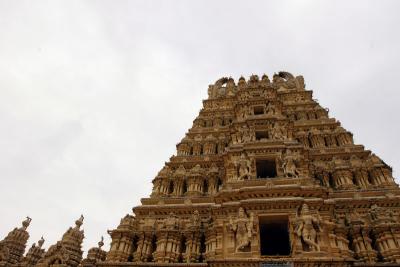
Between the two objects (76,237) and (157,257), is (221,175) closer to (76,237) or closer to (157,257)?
(157,257)

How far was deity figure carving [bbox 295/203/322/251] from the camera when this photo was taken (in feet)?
55.4

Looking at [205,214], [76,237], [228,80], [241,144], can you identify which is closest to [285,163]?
[241,144]

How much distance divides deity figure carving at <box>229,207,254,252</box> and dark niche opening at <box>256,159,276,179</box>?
20.5 ft

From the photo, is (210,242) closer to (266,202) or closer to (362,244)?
(266,202)

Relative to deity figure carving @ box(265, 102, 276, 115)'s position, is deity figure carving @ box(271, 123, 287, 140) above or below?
below

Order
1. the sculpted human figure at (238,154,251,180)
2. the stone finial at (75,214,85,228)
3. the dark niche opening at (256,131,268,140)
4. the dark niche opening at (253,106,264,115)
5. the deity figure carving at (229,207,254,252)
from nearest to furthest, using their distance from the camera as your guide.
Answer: the deity figure carving at (229,207,254,252), the sculpted human figure at (238,154,251,180), the stone finial at (75,214,85,228), the dark niche opening at (256,131,268,140), the dark niche opening at (253,106,264,115)

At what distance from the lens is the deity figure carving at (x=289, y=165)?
2156cm

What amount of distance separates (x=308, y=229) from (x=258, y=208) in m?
2.78

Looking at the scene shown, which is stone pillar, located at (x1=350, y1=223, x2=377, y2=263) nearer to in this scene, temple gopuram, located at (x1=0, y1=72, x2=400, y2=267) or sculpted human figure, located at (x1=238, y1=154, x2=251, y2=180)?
temple gopuram, located at (x1=0, y1=72, x2=400, y2=267)

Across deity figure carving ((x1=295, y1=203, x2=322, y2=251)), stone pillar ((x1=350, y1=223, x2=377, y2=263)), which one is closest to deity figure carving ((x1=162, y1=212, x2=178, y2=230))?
deity figure carving ((x1=295, y1=203, x2=322, y2=251))

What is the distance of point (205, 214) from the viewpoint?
71.4ft

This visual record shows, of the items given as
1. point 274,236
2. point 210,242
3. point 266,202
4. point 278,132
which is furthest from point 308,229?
point 278,132

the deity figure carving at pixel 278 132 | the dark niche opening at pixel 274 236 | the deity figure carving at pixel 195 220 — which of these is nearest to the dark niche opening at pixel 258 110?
the deity figure carving at pixel 278 132

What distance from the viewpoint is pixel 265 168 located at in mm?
24938
